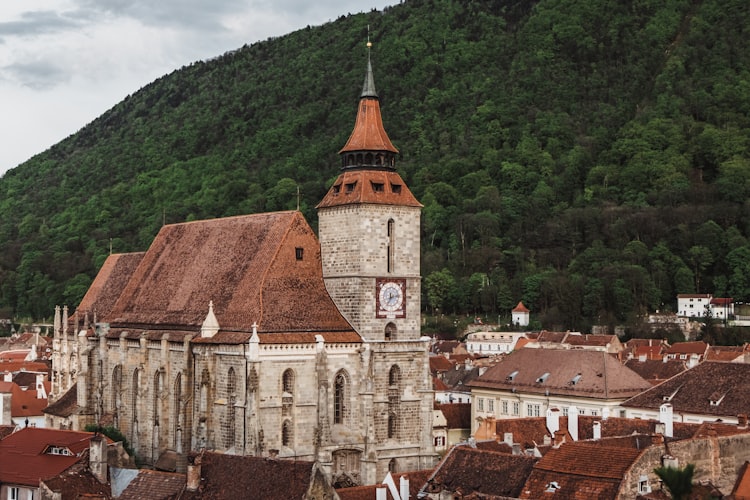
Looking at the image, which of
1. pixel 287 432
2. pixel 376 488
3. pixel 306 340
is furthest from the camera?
pixel 306 340

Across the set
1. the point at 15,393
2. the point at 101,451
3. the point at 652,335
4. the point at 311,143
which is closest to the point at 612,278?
the point at 652,335

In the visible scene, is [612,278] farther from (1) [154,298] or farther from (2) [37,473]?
(2) [37,473]

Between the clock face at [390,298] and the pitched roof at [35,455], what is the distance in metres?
14.8

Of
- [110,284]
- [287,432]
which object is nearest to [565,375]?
[287,432]

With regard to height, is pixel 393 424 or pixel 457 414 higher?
pixel 393 424

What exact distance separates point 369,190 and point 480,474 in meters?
18.9

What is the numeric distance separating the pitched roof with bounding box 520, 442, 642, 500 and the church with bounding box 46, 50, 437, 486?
1481 centimetres

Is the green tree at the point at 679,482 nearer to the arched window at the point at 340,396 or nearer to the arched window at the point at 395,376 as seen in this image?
the arched window at the point at 340,396

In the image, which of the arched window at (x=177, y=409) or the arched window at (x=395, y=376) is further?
the arched window at (x=177, y=409)

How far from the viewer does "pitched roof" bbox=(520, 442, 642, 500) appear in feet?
117

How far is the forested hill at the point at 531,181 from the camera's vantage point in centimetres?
14100

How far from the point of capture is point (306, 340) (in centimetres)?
5138

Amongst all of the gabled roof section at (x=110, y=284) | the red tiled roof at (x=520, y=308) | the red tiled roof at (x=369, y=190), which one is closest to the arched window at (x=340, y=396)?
the red tiled roof at (x=369, y=190)

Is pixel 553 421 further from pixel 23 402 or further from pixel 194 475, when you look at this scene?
pixel 23 402
